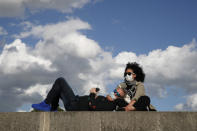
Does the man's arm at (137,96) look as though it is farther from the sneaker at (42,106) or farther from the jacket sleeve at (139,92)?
the sneaker at (42,106)

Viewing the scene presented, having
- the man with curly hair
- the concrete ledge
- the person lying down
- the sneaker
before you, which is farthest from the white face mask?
the sneaker

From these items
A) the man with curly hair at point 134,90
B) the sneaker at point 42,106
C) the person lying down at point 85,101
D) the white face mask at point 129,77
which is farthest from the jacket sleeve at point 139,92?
the sneaker at point 42,106

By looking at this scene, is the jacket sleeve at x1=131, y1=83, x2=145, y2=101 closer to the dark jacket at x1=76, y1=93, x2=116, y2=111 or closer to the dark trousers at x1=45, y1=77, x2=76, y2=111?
the dark jacket at x1=76, y1=93, x2=116, y2=111

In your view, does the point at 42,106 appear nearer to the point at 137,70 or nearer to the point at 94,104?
the point at 94,104

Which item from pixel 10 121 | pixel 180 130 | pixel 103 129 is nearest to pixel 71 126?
pixel 103 129

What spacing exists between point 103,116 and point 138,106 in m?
1.03

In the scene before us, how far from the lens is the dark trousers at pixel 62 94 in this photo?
7590 mm

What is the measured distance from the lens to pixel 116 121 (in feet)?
22.5

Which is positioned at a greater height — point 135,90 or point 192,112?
point 135,90

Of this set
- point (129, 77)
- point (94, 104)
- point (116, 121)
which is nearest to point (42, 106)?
point (94, 104)

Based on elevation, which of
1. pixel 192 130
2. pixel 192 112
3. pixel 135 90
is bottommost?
pixel 192 130

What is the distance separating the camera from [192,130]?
22.6 ft

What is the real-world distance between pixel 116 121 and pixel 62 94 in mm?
1799

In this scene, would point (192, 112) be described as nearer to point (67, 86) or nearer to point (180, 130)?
point (180, 130)
